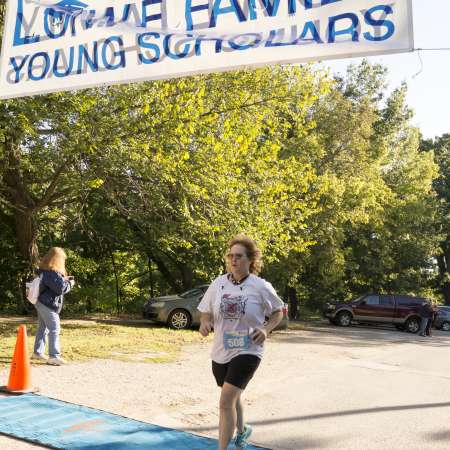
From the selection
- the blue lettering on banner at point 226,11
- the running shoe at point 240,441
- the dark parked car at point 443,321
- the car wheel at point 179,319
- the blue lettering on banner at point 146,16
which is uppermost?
the blue lettering on banner at point 146,16

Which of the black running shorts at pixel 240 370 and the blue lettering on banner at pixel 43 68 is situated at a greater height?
the blue lettering on banner at pixel 43 68

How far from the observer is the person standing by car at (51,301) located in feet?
28.1

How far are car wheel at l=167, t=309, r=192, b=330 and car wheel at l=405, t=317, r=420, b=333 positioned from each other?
1321 centimetres

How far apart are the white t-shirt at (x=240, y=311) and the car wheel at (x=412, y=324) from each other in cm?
2345

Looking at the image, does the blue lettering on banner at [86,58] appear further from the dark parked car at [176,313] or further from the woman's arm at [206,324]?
the dark parked car at [176,313]

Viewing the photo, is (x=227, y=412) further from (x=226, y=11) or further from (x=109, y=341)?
(x=109, y=341)

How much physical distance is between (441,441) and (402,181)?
104ft

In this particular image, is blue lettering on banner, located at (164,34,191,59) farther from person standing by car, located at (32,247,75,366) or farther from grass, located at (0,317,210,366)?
grass, located at (0,317,210,366)

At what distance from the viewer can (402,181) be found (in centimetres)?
3597

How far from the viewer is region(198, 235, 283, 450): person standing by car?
438 centimetres

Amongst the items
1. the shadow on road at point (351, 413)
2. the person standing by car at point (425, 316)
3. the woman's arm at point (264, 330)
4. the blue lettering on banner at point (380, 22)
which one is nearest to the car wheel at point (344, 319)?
the person standing by car at point (425, 316)

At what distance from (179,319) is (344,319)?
12.2 meters

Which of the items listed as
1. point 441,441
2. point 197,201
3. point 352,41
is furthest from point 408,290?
point 352,41

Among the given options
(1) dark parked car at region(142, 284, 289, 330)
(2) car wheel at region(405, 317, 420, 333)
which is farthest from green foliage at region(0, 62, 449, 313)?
(2) car wheel at region(405, 317, 420, 333)
